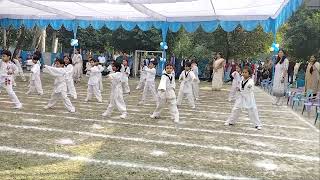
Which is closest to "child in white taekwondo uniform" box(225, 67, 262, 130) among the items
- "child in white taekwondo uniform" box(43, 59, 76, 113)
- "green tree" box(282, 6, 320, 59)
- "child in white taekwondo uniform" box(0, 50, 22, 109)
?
"child in white taekwondo uniform" box(43, 59, 76, 113)

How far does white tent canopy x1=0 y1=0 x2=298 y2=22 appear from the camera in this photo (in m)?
11.0

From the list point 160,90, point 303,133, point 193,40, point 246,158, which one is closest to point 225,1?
point 160,90

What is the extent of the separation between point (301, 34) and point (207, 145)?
26405mm

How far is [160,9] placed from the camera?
13.1m

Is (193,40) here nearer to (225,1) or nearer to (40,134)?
(225,1)

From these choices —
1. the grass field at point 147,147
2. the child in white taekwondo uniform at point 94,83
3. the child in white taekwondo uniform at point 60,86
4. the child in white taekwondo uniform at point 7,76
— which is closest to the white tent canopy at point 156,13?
the child in white taekwondo uniform at point 94,83

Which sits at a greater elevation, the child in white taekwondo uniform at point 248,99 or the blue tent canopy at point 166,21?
the blue tent canopy at point 166,21

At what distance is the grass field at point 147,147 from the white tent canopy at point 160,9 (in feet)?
10.5

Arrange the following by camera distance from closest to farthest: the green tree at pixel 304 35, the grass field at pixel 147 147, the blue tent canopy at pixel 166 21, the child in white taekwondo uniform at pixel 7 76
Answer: the grass field at pixel 147 147
the child in white taekwondo uniform at pixel 7 76
the blue tent canopy at pixel 166 21
the green tree at pixel 304 35

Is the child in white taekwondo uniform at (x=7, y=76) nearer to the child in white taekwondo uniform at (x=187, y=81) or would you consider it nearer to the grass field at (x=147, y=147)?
the grass field at (x=147, y=147)

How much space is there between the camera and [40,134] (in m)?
6.72

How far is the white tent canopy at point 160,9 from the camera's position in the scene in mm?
11008

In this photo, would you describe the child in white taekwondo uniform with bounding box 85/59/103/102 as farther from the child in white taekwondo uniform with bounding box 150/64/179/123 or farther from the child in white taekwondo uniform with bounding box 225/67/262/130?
the child in white taekwondo uniform with bounding box 225/67/262/130

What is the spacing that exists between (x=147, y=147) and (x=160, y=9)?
25.4 ft
